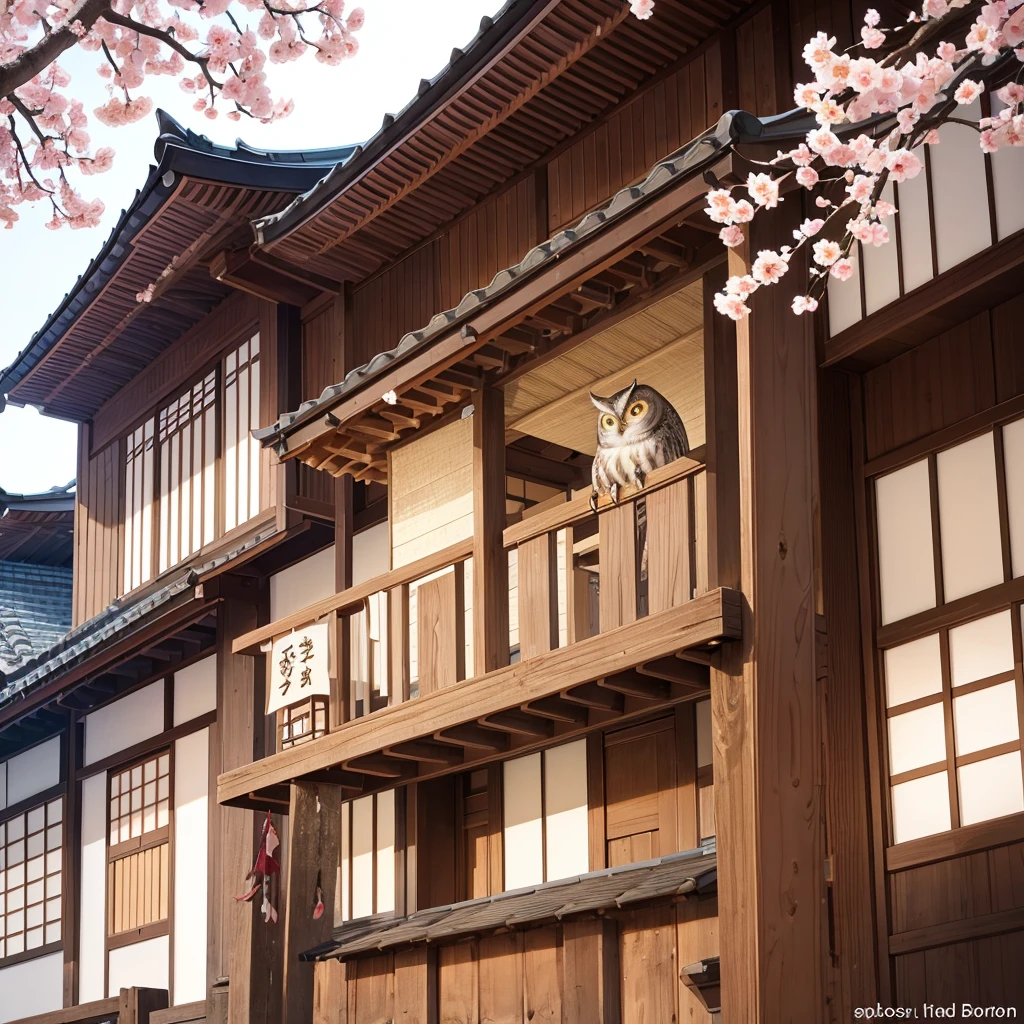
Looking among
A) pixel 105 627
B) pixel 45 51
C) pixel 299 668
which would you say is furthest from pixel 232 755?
pixel 45 51

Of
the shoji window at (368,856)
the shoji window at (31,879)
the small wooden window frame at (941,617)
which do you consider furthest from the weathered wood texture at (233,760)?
the small wooden window frame at (941,617)

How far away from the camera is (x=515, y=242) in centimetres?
1222

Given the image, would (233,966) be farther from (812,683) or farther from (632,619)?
(812,683)

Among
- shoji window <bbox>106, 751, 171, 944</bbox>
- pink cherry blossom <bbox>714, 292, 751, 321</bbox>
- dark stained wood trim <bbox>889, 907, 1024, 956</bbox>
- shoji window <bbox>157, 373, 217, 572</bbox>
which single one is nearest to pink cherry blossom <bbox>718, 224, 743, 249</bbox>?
pink cherry blossom <bbox>714, 292, 751, 321</bbox>

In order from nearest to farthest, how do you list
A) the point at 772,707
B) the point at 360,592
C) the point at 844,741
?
the point at 772,707 < the point at 844,741 < the point at 360,592

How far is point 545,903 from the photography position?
376 inches

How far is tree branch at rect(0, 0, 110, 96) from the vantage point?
18.0ft

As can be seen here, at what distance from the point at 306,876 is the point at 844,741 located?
431 centimetres

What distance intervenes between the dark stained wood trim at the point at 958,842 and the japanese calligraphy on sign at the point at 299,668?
14.3 feet

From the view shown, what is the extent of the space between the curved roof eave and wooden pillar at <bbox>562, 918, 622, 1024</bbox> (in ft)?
23.3

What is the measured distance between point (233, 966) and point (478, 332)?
553cm

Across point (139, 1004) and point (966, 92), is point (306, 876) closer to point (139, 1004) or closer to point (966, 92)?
point (139, 1004)

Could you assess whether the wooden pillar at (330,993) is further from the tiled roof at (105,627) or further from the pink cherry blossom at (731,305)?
the pink cherry blossom at (731,305)

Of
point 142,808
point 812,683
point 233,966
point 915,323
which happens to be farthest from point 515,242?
point 142,808
